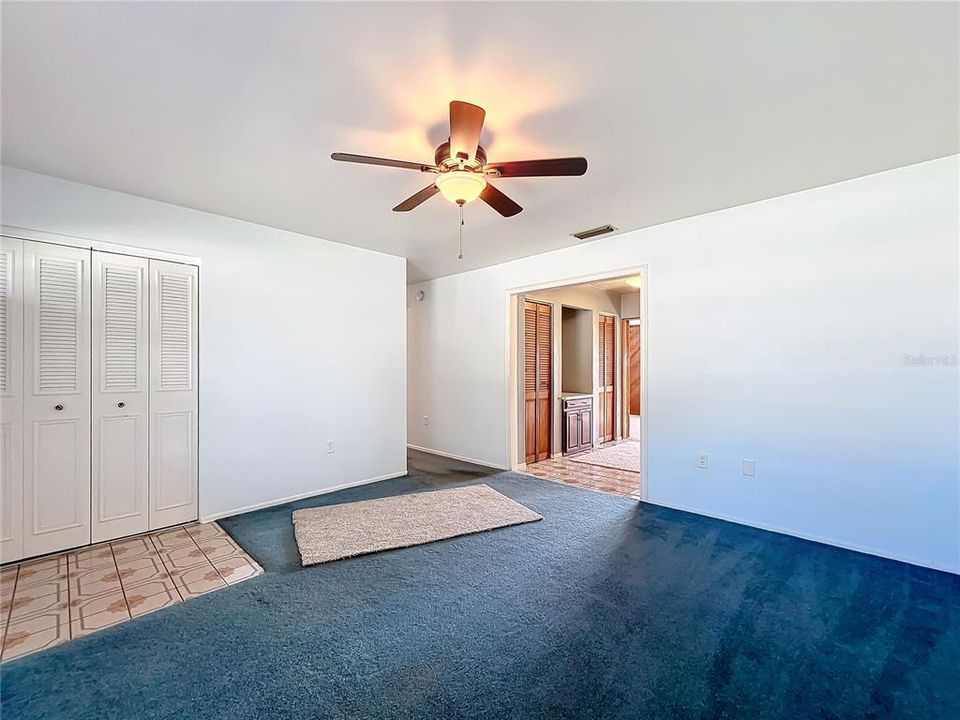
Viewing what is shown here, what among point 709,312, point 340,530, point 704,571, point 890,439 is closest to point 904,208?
point 709,312

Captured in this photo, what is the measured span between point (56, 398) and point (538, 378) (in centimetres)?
468

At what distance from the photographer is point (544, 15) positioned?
4.98ft

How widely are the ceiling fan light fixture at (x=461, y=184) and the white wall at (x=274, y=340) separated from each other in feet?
7.88

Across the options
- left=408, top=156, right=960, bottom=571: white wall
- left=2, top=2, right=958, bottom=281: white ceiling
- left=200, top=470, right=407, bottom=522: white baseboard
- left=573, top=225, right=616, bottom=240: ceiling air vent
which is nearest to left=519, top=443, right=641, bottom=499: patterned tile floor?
left=408, top=156, right=960, bottom=571: white wall

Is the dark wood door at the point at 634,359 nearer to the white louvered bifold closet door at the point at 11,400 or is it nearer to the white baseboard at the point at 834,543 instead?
the white baseboard at the point at 834,543

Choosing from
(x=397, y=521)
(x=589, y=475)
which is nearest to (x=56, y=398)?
(x=397, y=521)

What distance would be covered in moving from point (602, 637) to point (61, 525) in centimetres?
361

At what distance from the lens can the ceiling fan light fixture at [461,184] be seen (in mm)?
2125

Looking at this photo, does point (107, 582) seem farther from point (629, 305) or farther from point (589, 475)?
point (629, 305)

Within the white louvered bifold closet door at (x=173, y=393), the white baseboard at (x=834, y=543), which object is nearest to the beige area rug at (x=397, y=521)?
the white louvered bifold closet door at (x=173, y=393)

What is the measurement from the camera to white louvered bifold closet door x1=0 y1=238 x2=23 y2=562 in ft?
Result: 8.68

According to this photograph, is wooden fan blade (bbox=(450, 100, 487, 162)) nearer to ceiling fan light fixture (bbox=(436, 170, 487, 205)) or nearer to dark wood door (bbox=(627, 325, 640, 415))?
ceiling fan light fixture (bbox=(436, 170, 487, 205))

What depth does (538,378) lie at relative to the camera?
5.65m

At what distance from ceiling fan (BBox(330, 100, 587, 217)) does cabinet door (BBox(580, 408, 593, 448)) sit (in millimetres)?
4558
